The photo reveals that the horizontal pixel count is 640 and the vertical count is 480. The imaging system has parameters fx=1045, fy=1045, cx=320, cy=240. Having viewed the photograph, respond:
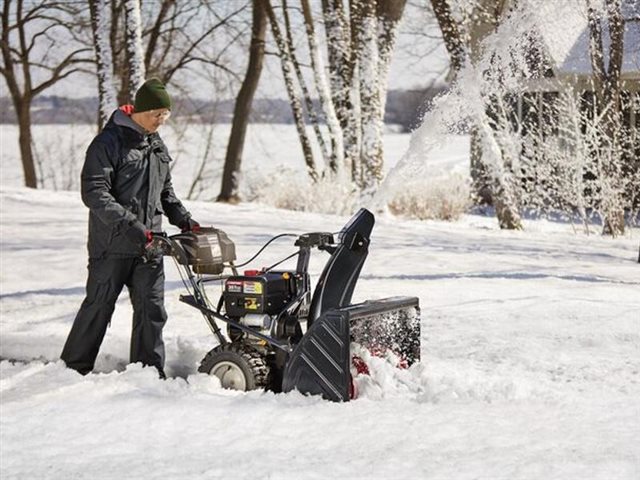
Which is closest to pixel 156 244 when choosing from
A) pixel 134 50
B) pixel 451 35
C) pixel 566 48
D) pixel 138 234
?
pixel 138 234

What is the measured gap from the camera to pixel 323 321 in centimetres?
493

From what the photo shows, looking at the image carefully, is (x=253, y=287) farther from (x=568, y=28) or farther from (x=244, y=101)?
(x=244, y=101)

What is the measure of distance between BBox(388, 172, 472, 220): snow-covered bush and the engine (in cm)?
1339

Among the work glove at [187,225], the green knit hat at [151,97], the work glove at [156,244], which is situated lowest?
the work glove at [156,244]

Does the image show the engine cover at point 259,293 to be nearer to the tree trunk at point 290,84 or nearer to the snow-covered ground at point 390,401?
the snow-covered ground at point 390,401

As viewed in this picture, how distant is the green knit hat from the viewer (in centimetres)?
557

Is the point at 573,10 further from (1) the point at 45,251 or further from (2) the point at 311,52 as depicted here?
(2) the point at 311,52

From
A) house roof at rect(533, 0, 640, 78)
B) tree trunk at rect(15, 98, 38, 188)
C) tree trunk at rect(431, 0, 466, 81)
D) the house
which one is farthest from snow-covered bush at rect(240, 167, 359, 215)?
tree trunk at rect(15, 98, 38, 188)

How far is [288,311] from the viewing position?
209 inches

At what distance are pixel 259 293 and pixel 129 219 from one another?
2.63ft

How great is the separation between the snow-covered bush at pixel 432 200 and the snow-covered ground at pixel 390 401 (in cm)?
947

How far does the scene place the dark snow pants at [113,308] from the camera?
5.80m

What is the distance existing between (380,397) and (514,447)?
100 cm

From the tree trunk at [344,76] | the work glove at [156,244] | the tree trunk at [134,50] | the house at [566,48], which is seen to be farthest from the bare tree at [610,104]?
the work glove at [156,244]
